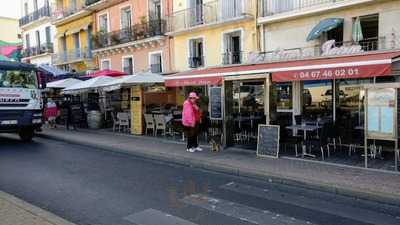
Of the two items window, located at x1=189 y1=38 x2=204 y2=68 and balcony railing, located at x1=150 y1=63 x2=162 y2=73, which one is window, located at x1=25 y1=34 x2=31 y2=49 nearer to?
balcony railing, located at x1=150 y1=63 x2=162 y2=73

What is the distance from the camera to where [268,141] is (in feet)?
33.4

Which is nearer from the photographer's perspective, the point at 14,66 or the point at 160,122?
the point at 14,66

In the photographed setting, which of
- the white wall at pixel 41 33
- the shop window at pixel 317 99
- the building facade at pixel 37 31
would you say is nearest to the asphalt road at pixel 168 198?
the shop window at pixel 317 99

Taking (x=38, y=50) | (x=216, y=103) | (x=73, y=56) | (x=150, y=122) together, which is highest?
(x=38, y=50)

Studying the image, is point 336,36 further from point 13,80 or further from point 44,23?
point 44,23

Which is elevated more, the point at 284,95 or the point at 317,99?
the point at 284,95

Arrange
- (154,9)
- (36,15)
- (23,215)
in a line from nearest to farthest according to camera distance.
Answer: (23,215) → (154,9) → (36,15)

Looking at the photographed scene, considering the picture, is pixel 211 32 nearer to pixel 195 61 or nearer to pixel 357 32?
pixel 195 61

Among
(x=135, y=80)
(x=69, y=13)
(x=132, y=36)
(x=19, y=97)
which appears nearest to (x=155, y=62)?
(x=132, y=36)

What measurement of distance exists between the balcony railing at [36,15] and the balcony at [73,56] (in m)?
4.84

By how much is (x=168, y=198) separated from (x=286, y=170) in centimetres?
300

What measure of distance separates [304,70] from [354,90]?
4.13 metres

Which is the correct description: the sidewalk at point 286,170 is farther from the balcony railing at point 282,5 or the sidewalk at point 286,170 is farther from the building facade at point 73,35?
the building facade at point 73,35

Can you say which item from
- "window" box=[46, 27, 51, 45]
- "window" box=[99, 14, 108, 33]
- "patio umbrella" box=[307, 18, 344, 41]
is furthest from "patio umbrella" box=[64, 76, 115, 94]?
"window" box=[46, 27, 51, 45]
